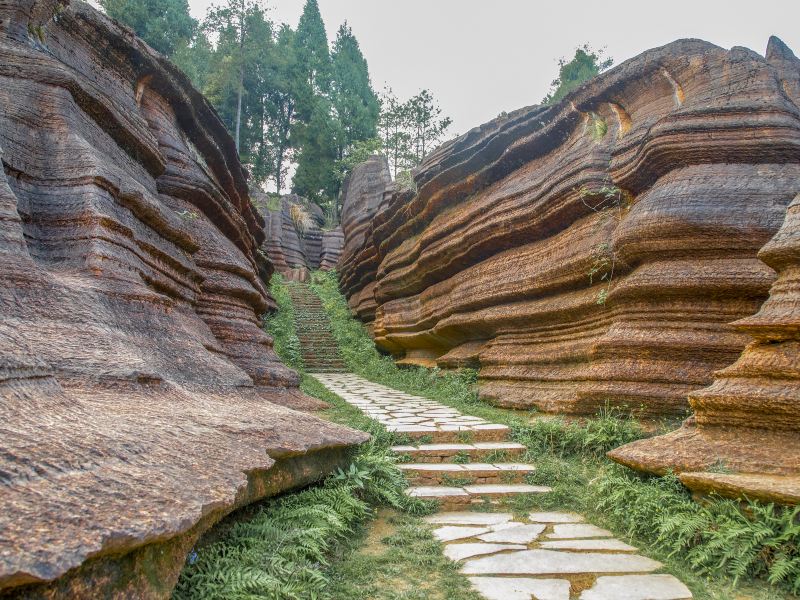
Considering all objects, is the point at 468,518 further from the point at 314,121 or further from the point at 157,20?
the point at 314,121

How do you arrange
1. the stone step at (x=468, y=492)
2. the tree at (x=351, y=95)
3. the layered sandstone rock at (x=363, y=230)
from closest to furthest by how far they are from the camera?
the stone step at (x=468, y=492)
the layered sandstone rock at (x=363, y=230)
the tree at (x=351, y=95)

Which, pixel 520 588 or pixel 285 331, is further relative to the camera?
pixel 285 331

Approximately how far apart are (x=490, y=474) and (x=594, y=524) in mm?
1062

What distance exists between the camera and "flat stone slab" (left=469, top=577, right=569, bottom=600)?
99.7 inches

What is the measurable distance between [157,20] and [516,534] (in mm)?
27903

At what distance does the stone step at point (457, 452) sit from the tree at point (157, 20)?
23781mm

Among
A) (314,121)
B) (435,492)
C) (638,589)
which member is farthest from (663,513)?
(314,121)

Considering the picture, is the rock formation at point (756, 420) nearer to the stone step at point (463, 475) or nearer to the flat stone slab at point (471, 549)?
the stone step at point (463, 475)

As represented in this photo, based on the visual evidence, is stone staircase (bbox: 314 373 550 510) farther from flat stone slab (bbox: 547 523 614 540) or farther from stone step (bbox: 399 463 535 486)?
flat stone slab (bbox: 547 523 614 540)

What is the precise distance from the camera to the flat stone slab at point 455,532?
11.1ft

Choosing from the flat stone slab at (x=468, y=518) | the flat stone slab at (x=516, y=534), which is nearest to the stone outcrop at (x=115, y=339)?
the flat stone slab at (x=468, y=518)

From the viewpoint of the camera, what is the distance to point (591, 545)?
3213 mm

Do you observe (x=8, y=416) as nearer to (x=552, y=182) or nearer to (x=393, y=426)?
(x=393, y=426)

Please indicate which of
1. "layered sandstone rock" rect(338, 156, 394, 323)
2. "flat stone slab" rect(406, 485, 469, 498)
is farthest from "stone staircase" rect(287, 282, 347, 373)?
"flat stone slab" rect(406, 485, 469, 498)
